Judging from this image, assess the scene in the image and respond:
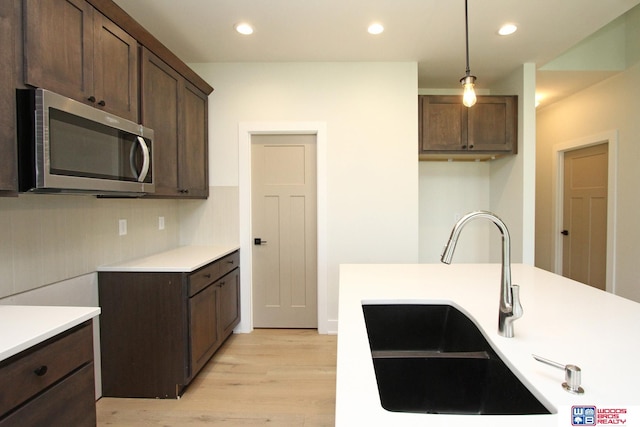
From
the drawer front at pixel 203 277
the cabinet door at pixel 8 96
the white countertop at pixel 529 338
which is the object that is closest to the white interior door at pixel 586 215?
Answer: the white countertop at pixel 529 338

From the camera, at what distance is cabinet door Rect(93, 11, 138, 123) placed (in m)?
1.67

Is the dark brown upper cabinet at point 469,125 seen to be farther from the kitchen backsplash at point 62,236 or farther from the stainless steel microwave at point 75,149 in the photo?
the kitchen backsplash at point 62,236

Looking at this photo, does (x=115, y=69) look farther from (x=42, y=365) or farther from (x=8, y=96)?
(x=42, y=365)

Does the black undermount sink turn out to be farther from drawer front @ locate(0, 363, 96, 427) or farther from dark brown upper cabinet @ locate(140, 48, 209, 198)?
dark brown upper cabinet @ locate(140, 48, 209, 198)

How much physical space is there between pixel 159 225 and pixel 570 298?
2974 mm

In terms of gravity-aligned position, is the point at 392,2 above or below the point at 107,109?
above

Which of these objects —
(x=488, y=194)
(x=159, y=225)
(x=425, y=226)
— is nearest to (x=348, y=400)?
(x=159, y=225)

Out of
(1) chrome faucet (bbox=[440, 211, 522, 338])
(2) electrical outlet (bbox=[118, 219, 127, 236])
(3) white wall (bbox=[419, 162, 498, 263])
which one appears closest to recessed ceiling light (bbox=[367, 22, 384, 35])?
(3) white wall (bbox=[419, 162, 498, 263])

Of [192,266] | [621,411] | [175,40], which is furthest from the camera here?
[175,40]

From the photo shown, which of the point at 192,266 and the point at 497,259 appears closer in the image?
the point at 192,266

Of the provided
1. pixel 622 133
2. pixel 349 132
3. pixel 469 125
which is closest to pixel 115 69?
pixel 349 132

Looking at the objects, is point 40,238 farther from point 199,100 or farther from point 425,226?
point 425,226

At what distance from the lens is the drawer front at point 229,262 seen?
2.71 metres

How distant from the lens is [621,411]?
613 millimetres
